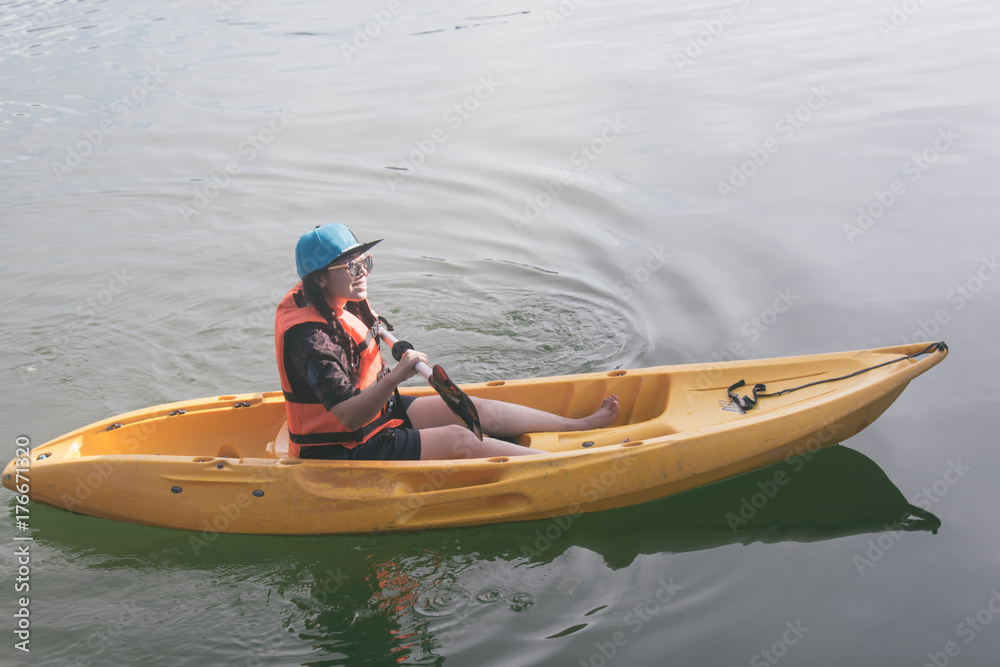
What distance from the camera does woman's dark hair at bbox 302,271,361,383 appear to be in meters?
3.64

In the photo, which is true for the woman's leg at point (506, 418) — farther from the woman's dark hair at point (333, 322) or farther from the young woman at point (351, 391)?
the woman's dark hair at point (333, 322)

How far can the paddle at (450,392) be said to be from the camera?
363 cm

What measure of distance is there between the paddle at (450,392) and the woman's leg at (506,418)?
1.09 ft

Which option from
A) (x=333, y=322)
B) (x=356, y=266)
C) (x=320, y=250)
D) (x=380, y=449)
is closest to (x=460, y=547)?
(x=380, y=449)

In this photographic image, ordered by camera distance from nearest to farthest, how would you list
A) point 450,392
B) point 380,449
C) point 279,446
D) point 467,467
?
point 450,392
point 467,467
point 380,449
point 279,446

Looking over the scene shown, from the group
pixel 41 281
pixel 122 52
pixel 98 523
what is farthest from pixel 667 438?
pixel 122 52

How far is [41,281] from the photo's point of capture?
679 centimetres

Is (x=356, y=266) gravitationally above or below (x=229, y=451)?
above

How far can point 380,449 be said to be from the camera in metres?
3.98

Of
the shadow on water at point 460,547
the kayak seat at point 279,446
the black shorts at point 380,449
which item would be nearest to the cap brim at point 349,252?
the black shorts at point 380,449

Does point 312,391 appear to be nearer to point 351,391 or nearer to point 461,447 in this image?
point 351,391

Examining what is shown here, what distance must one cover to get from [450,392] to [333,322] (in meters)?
0.61

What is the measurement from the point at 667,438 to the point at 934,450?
158cm

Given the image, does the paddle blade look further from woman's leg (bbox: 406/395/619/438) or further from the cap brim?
the cap brim
